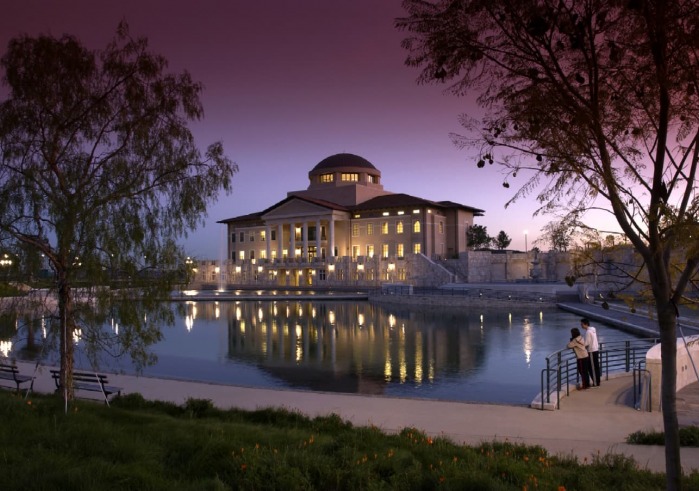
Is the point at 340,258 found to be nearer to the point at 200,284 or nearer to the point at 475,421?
the point at 200,284

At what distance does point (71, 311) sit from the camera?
402 inches

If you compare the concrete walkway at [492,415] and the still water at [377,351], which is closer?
the concrete walkway at [492,415]

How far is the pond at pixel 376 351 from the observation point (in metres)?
15.6

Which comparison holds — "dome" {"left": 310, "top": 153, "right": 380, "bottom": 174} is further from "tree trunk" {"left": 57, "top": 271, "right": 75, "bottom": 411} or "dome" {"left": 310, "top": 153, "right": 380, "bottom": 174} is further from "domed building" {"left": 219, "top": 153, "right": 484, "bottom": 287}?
"tree trunk" {"left": 57, "top": 271, "right": 75, "bottom": 411}

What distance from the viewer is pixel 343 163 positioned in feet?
282

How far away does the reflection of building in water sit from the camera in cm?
1688

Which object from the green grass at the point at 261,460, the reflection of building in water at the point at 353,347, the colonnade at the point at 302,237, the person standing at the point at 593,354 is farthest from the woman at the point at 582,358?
the colonnade at the point at 302,237

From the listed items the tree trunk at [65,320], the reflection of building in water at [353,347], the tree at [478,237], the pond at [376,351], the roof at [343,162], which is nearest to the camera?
the tree trunk at [65,320]

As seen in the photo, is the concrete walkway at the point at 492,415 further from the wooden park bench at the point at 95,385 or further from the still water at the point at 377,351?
the still water at the point at 377,351

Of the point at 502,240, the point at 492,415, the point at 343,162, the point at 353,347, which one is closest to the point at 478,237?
the point at 502,240

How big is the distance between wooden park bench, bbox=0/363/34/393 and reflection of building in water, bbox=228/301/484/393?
6699 mm

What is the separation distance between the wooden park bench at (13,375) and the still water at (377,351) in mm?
4428

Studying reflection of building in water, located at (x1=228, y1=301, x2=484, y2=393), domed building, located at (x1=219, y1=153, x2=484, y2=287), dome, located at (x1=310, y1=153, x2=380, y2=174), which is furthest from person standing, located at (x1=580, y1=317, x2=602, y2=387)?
dome, located at (x1=310, y1=153, x2=380, y2=174)

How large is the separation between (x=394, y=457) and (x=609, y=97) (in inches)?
196
